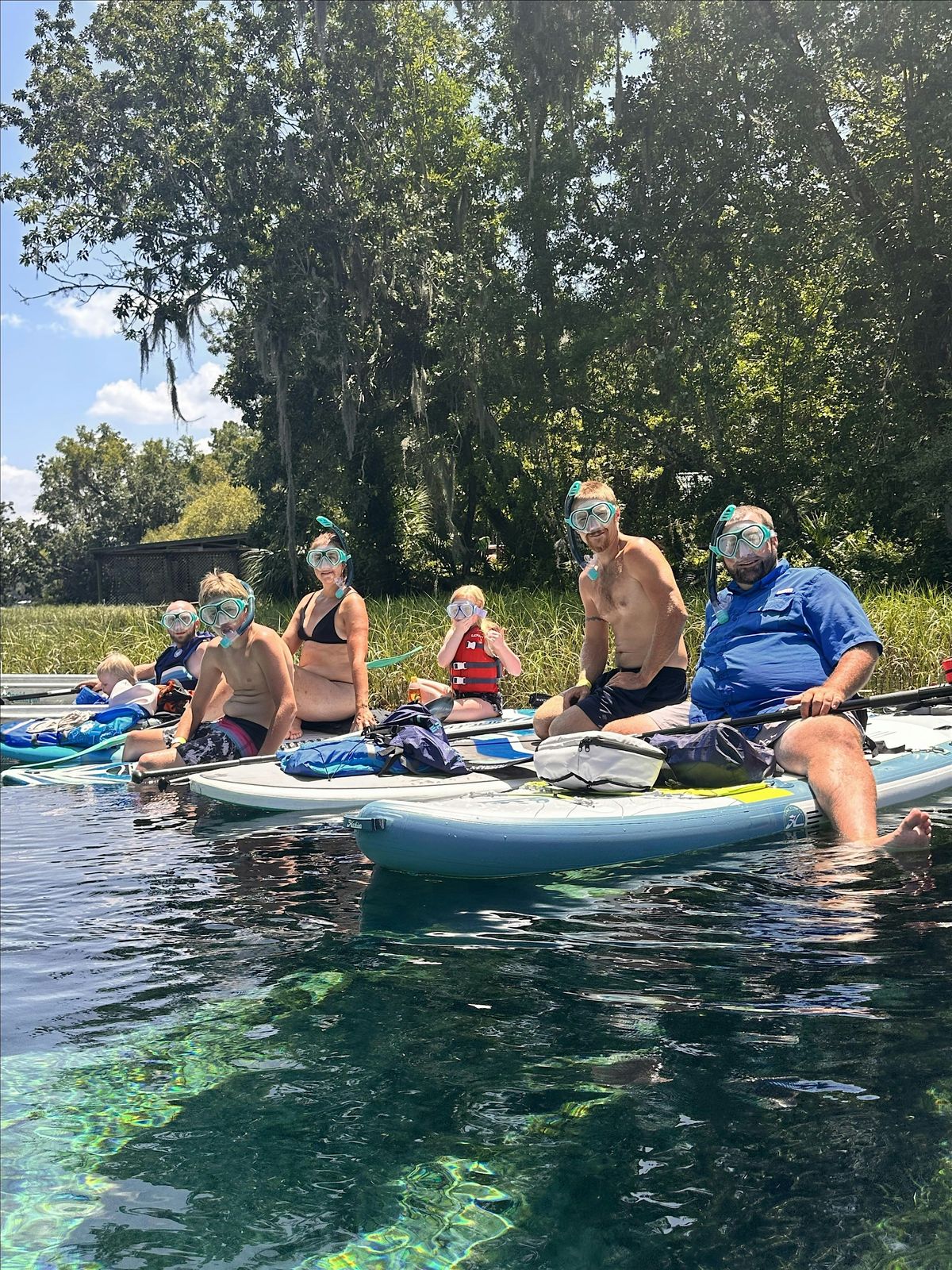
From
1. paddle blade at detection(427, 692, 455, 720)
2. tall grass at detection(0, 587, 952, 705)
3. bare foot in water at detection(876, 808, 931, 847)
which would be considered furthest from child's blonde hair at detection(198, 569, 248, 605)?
tall grass at detection(0, 587, 952, 705)

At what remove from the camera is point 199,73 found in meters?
20.2

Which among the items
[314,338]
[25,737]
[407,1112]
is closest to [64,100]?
[314,338]

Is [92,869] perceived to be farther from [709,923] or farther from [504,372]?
[504,372]

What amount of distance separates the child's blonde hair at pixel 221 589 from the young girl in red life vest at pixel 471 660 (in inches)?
74.6

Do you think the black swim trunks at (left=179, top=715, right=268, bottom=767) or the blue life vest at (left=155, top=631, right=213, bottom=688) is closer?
the black swim trunks at (left=179, top=715, right=268, bottom=767)

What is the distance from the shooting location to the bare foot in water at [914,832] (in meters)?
4.52

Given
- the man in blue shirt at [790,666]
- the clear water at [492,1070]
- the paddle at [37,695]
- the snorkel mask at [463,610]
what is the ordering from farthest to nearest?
the paddle at [37,695]
the snorkel mask at [463,610]
the man in blue shirt at [790,666]
the clear water at [492,1070]

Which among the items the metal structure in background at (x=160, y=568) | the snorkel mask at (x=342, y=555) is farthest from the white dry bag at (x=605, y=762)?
the metal structure in background at (x=160, y=568)

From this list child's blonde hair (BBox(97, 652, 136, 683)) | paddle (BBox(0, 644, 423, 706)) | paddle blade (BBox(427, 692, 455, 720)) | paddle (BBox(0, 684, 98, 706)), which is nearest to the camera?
paddle blade (BBox(427, 692, 455, 720))

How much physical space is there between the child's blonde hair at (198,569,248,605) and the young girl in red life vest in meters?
1.89

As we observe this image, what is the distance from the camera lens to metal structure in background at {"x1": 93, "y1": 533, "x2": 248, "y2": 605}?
2720 centimetres

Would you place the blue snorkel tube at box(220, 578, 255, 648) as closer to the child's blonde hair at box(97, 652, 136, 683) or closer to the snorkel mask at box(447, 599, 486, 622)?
the snorkel mask at box(447, 599, 486, 622)

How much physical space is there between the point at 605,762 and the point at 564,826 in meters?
0.60

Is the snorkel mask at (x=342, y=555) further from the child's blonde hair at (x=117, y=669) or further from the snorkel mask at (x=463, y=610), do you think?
the child's blonde hair at (x=117, y=669)
